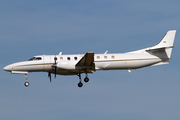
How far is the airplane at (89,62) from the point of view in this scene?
28322 mm

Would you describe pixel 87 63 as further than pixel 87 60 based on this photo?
Yes

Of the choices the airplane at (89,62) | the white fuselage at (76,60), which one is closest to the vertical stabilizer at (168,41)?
the airplane at (89,62)

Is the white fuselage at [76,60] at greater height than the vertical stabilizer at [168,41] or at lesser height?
lesser

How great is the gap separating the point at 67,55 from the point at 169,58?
11.7 metres

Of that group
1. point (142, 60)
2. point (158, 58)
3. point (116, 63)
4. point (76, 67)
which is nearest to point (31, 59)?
point (76, 67)

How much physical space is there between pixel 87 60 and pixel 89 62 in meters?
0.54

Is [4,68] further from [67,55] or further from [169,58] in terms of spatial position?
[169,58]

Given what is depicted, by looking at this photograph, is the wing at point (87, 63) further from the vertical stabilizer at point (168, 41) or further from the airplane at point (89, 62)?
the vertical stabilizer at point (168, 41)

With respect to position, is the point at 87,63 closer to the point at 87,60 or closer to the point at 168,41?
the point at 87,60

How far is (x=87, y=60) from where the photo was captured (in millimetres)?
27438

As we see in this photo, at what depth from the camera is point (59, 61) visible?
94.4 feet

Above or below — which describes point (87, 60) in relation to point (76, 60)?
below

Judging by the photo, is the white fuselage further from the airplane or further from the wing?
the wing

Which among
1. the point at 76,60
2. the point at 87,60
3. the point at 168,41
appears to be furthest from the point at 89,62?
the point at 168,41
